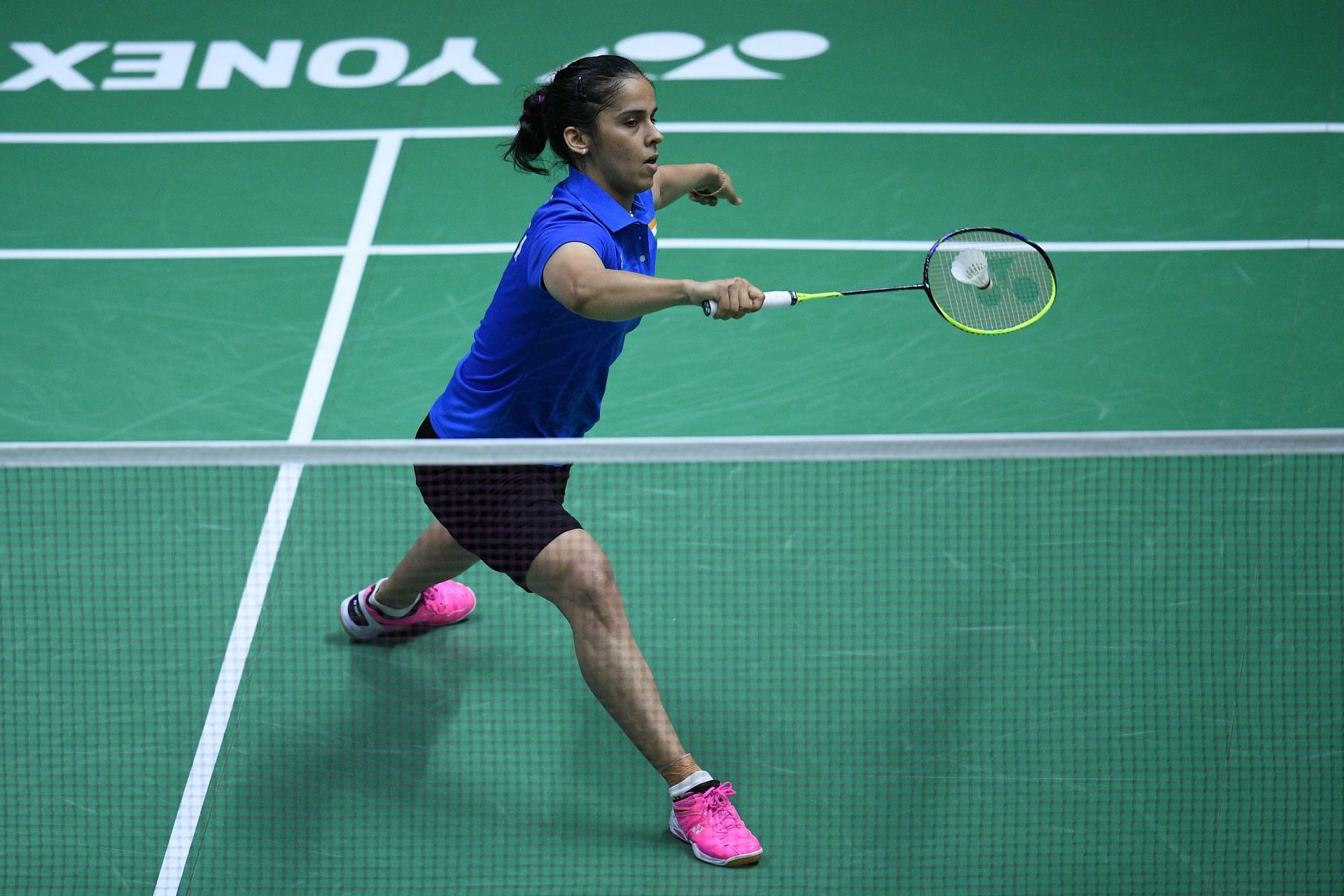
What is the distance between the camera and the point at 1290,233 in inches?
256

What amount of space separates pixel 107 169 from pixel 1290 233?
561 cm

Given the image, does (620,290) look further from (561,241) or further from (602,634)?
(602,634)

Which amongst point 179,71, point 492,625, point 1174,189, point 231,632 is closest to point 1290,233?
point 1174,189

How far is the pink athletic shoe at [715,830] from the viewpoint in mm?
3650

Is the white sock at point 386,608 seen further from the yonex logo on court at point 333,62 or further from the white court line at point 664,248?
the yonex logo on court at point 333,62

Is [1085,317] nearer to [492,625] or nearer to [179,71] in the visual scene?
[492,625]

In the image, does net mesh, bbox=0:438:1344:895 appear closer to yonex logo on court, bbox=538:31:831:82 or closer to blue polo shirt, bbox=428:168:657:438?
blue polo shirt, bbox=428:168:657:438

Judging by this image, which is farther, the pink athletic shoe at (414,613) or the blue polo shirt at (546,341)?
the pink athletic shoe at (414,613)

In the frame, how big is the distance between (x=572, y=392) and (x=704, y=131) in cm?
395

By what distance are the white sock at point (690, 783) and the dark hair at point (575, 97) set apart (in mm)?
1595

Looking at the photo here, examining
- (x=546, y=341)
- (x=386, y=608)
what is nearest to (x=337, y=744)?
(x=386, y=608)

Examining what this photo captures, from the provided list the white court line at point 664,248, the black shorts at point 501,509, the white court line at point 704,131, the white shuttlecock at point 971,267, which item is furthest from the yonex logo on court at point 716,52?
the black shorts at point 501,509

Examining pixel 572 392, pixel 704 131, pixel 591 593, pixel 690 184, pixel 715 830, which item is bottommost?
pixel 715 830

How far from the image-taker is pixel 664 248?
6598 millimetres
